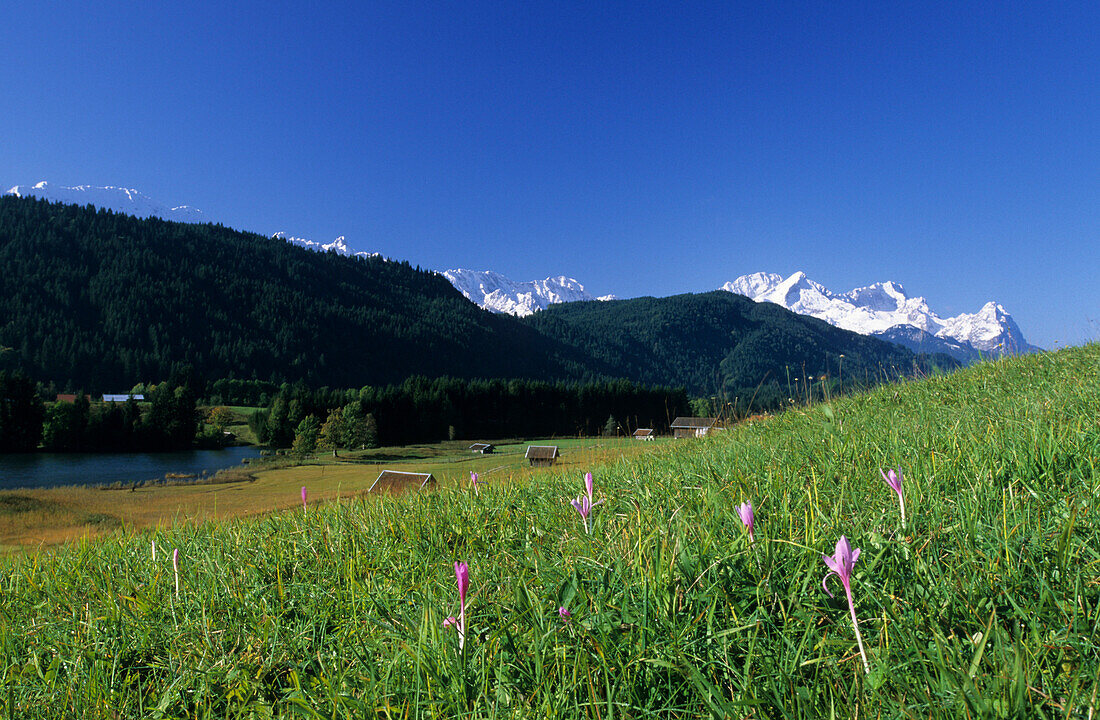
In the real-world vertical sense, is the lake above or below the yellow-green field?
below

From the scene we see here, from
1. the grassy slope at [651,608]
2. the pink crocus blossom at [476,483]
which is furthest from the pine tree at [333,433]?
the grassy slope at [651,608]

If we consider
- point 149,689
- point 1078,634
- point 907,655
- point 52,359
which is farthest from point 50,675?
point 52,359

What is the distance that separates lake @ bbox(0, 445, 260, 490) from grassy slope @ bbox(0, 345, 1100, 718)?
287 feet

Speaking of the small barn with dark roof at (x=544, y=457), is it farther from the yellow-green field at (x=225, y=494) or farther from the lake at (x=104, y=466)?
the lake at (x=104, y=466)

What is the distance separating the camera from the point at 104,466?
89.6m

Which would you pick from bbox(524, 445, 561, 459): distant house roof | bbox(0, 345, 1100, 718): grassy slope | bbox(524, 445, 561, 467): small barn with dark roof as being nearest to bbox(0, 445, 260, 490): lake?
bbox(524, 445, 561, 459): distant house roof

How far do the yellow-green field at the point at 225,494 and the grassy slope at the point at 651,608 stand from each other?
195 cm

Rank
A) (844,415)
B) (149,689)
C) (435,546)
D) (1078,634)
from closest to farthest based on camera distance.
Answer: (1078,634), (149,689), (435,546), (844,415)

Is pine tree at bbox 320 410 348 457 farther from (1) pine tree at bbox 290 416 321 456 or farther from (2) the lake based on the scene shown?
(2) the lake

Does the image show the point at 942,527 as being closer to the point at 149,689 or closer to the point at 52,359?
the point at 149,689

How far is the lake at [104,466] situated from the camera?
74.1 metres

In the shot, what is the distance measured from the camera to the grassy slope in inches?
55.0

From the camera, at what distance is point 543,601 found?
197 centimetres

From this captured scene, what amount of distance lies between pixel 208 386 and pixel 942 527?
190351 mm
